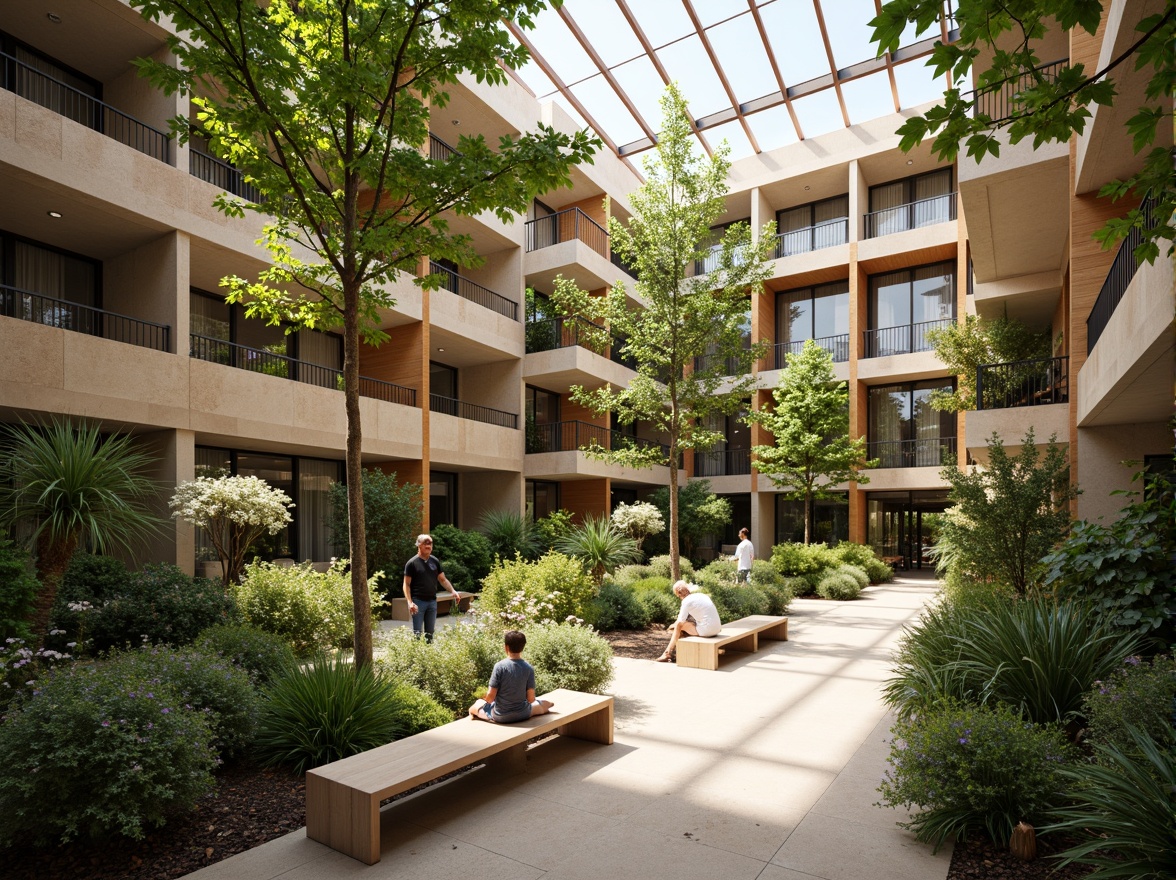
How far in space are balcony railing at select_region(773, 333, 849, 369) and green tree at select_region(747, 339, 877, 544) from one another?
4.25 m

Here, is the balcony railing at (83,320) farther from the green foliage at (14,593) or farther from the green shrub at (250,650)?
the green shrub at (250,650)

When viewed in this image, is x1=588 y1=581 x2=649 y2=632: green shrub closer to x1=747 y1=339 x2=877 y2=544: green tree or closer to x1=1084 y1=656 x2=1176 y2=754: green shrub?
x1=1084 y1=656 x2=1176 y2=754: green shrub

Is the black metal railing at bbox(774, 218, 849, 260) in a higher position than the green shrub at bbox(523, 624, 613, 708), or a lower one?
higher

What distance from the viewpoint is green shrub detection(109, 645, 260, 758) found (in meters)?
5.76

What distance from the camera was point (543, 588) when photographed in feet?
34.3

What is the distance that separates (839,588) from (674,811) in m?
14.7

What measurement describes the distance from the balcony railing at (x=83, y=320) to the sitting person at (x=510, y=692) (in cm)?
999

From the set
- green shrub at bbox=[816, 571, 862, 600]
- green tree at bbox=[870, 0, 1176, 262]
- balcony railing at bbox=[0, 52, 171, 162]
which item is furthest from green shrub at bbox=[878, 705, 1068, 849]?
balcony railing at bbox=[0, 52, 171, 162]

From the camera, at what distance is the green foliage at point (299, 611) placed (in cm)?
971

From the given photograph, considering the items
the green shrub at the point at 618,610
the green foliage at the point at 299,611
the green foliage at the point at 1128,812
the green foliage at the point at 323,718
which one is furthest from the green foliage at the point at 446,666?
the green shrub at the point at 618,610

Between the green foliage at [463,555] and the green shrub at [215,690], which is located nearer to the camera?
the green shrub at [215,690]

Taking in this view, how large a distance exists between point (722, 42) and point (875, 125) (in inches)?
359

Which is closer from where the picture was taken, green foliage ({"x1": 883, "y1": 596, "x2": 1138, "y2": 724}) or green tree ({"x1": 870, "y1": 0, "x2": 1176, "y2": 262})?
green tree ({"x1": 870, "y1": 0, "x2": 1176, "y2": 262})

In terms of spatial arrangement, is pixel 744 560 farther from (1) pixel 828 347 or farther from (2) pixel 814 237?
(2) pixel 814 237
